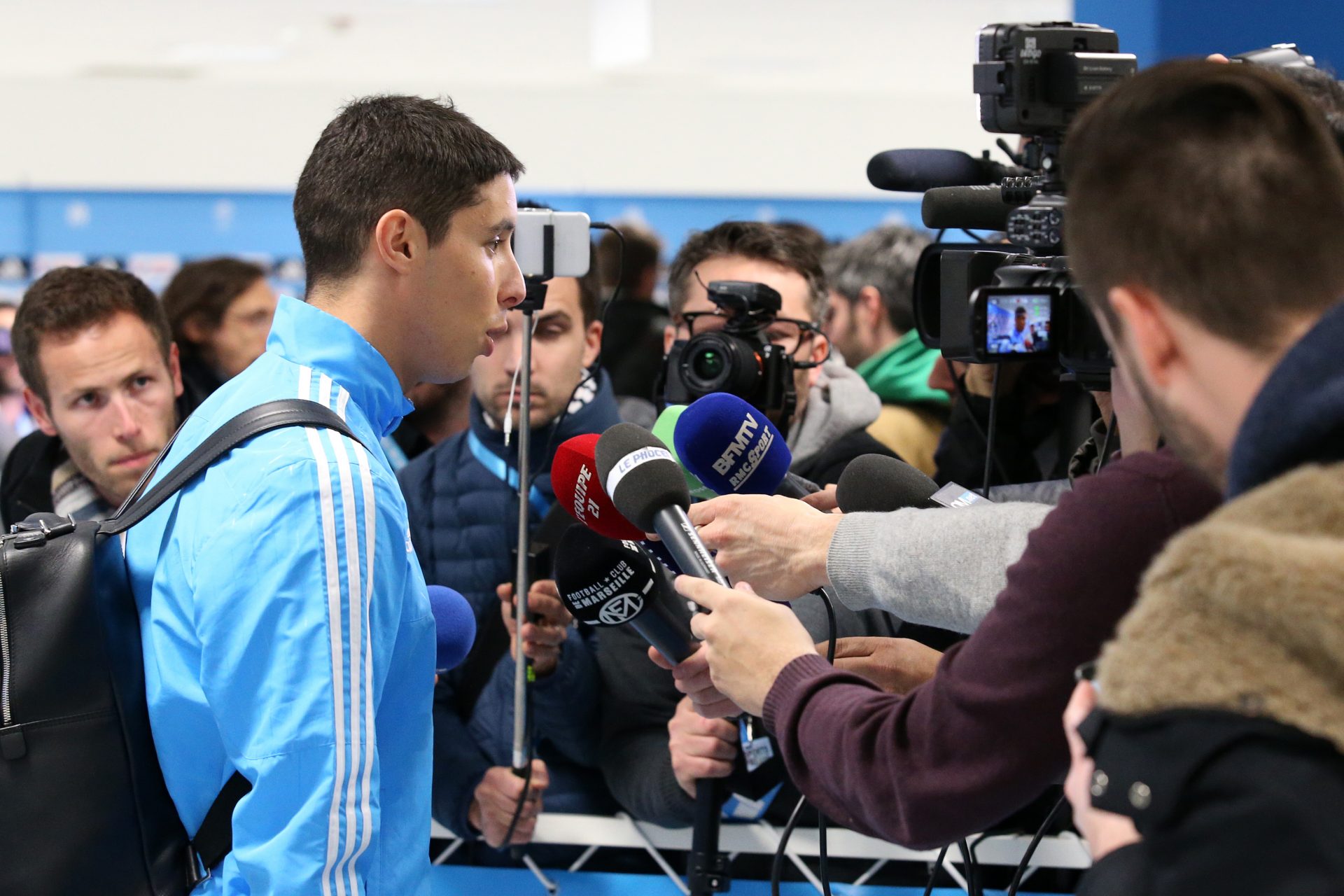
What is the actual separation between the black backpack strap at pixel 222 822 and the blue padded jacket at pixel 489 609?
98 cm

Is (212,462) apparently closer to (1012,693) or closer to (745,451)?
(745,451)

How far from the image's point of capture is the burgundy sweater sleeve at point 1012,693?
39.1 inches

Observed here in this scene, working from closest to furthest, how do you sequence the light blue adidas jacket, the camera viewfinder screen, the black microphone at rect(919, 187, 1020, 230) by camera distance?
the light blue adidas jacket → the camera viewfinder screen → the black microphone at rect(919, 187, 1020, 230)

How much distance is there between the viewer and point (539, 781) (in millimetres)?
2168

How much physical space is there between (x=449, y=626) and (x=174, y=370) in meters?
1.43

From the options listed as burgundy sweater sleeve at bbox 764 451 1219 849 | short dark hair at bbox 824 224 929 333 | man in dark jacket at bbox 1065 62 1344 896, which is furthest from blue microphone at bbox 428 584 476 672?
short dark hair at bbox 824 224 929 333

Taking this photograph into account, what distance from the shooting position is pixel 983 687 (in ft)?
3.38

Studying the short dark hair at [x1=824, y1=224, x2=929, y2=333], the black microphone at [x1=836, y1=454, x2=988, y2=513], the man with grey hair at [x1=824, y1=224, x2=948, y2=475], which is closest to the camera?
the black microphone at [x1=836, y1=454, x2=988, y2=513]

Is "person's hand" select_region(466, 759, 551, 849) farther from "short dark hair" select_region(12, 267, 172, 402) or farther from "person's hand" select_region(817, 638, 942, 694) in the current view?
"short dark hair" select_region(12, 267, 172, 402)

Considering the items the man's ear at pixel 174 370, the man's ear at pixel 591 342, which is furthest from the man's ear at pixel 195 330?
the man's ear at pixel 591 342

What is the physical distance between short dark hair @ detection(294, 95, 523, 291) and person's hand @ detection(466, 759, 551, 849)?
99 centimetres

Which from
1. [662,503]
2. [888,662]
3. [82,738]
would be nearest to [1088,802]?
[662,503]

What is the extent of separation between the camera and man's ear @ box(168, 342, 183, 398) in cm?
276

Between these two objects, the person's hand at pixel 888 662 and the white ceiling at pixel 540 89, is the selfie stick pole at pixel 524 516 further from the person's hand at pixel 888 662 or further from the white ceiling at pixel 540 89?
the white ceiling at pixel 540 89
